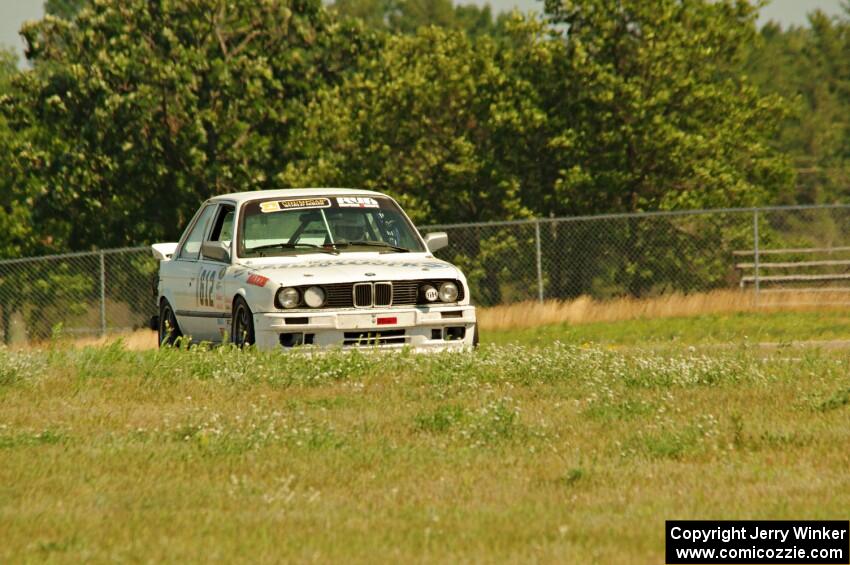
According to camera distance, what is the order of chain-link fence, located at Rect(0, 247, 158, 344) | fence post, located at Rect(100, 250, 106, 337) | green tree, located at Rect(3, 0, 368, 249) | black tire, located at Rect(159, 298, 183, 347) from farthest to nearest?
green tree, located at Rect(3, 0, 368, 249) < chain-link fence, located at Rect(0, 247, 158, 344) < fence post, located at Rect(100, 250, 106, 337) < black tire, located at Rect(159, 298, 183, 347)

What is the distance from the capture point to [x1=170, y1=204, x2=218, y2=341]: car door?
1398cm

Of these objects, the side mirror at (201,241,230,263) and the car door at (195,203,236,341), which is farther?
the side mirror at (201,241,230,263)

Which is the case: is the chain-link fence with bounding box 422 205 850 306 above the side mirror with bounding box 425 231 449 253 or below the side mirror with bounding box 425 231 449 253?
below

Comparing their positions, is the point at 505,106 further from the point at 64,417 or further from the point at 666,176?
the point at 64,417

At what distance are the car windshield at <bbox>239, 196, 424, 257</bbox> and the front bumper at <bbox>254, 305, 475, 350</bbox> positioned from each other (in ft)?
4.13

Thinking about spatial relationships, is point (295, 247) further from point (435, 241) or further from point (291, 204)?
point (435, 241)

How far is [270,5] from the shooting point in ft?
123

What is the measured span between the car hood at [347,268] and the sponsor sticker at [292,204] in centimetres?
70

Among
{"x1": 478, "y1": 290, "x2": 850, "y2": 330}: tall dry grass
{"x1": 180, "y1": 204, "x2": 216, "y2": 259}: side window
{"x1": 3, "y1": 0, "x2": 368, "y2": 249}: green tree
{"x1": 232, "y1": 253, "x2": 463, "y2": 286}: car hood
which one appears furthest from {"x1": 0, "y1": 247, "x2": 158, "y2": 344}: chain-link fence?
{"x1": 232, "y1": 253, "x2": 463, "y2": 286}: car hood

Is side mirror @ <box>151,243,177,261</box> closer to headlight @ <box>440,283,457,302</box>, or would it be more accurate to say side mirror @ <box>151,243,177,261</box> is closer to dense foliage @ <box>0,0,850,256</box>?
headlight @ <box>440,283,457,302</box>

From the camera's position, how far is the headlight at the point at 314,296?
39.7 ft

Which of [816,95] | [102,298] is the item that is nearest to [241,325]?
[102,298]

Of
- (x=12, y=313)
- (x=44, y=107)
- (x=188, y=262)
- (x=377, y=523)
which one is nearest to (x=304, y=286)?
(x=188, y=262)

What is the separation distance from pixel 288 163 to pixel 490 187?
5480mm
